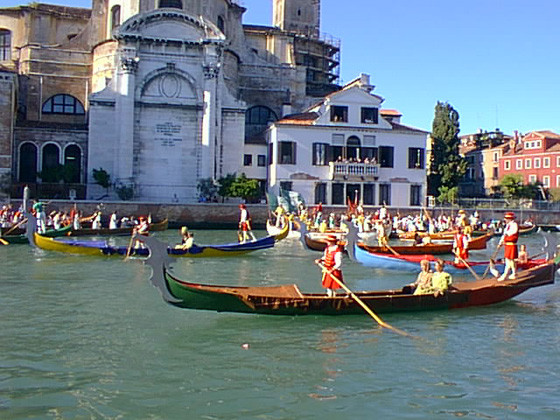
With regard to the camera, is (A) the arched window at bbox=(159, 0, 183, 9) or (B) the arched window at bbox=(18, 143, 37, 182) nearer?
A: (B) the arched window at bbox=(18, 143, 37, 182)

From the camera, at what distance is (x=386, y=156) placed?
3812 centimetres

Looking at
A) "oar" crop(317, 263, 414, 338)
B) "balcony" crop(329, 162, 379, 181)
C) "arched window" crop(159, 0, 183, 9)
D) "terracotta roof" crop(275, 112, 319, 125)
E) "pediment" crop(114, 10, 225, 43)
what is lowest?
"oar" crop(317, 263, 414, 338)

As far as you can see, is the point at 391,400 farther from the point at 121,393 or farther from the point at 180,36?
the point at 180,36

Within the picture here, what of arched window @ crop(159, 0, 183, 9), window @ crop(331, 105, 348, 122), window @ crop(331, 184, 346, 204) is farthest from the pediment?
window @ crop(331, 184, 346, 204)

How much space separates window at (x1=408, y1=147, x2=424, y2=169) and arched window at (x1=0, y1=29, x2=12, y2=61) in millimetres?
26662

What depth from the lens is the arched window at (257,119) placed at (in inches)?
1721

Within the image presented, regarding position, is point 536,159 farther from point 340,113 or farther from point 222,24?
point 222,24

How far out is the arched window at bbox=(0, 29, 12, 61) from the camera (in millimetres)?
44156

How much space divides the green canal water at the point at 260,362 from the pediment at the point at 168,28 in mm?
24962

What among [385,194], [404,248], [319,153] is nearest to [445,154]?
[385,194]

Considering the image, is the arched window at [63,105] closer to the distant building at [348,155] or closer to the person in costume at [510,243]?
the distant building at [348,155]

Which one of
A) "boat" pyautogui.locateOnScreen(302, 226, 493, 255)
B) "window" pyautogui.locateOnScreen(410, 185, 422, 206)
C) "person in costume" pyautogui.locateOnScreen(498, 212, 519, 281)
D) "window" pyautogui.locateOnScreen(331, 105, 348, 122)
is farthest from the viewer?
"window" pyautogui.locateOnScreen(410, 185, 422, 206)

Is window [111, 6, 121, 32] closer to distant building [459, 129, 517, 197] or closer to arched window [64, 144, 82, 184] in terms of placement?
arched window [64, 144, 82, 184]

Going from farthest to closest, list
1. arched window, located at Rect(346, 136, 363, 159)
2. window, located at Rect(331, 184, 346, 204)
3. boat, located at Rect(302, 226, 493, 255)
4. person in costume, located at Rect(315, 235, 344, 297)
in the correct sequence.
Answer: arched window, located at Rect(346, 136, 363, 159) < window, located at Rect(331, 184, 346, 204) < boat, located at Rect(302, 226, 493, 255) < person in costume, located at Rect(315, 235, 344, 297)
